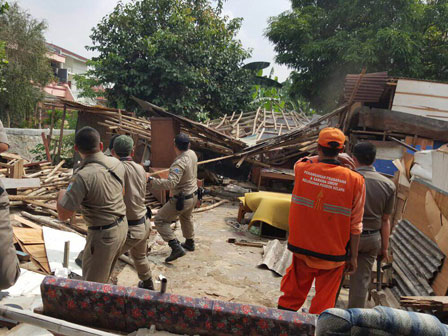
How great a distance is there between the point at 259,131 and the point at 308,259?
9827 millimetres

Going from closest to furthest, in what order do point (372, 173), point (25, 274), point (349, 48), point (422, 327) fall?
point (422, 327), point (372, 173), point (25, 274), point (349, 48)

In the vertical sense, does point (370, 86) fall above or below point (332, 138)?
above

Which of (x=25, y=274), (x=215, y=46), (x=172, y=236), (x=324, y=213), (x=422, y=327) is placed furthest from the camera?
(x=215, y=46)

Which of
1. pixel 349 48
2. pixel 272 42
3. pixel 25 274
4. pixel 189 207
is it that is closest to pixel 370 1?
pixel 349 48

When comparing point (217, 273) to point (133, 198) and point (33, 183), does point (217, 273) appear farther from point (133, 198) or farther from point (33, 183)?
point (33, 183)

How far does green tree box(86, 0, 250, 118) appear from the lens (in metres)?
15.0

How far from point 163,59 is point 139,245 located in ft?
39.7

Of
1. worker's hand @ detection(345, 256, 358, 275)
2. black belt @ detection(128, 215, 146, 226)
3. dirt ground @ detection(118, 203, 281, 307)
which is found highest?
worker's hand @ detection(345, 256, 358, 275)

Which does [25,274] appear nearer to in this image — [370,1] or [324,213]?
[324,213]

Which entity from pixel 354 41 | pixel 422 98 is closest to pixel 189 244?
pixel 422 98

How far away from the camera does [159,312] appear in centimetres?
227

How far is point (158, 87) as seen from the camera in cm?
1555

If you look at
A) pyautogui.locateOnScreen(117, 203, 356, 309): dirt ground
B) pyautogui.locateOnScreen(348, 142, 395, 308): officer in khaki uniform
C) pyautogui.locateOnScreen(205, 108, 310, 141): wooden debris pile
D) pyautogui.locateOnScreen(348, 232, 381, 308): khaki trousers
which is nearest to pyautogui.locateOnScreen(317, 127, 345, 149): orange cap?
pyautogui.locateOnScreen(348, 142, 395, 308): officer in khaki uniform

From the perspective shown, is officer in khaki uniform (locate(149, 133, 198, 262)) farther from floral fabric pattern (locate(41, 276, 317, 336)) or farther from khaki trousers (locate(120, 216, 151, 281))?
floral fabric pattern (locate(41, 276, 317, 336))
